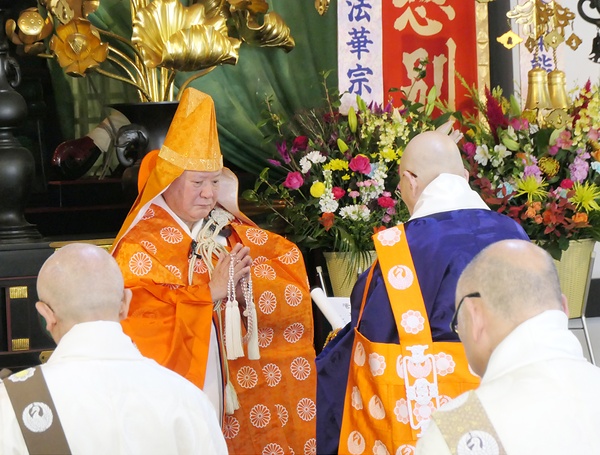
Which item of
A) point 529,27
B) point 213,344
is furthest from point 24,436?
point 529,27

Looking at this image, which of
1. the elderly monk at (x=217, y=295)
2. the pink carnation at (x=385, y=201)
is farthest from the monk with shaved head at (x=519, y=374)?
the pink carnation at (x=385, y=201)

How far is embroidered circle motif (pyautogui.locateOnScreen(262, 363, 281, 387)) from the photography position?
360 cm

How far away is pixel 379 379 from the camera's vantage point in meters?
2.84

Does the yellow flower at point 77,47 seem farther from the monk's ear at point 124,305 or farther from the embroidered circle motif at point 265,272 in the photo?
the monk's ear at point 124,305

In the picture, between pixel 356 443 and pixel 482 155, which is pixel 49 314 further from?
pixel 482 155

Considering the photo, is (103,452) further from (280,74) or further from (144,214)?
(280,74)

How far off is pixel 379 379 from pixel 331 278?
136 centimetres

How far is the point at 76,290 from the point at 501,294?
2.57ft

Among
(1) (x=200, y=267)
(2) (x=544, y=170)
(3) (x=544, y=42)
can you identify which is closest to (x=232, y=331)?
(1) (x=200, y=267)

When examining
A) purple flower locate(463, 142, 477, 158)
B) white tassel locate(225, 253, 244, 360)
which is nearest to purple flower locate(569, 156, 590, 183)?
purple flower locate(463, 142, 477, 158)

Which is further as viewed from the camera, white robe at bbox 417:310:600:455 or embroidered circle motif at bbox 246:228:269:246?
embroidered circle motif at bbox 246:228:269:246

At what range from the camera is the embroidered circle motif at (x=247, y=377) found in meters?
3.58

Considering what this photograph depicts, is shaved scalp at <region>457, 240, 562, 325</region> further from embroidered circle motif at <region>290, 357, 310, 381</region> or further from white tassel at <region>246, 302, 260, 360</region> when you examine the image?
embroidered circle motif at <region>290, 357, 310, 381</region>

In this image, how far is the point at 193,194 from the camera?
3.32 m
